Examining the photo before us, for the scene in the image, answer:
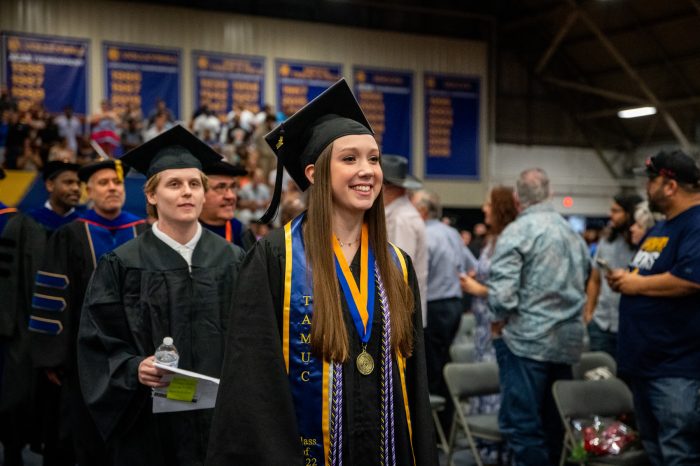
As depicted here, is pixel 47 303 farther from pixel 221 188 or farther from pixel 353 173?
pixel 353 173

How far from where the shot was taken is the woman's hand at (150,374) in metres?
2.87

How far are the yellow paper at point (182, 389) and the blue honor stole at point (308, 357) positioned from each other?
765 mm

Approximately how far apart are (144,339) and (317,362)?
1106 mm

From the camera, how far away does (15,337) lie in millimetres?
5340

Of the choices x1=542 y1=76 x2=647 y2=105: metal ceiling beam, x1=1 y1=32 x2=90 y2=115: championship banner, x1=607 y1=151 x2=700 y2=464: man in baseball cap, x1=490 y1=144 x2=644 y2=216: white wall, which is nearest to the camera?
x1=607 y1=151 x2=700 y2=464: man in baseball cap

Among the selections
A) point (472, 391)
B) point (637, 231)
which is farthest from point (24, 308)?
point (637, 231)

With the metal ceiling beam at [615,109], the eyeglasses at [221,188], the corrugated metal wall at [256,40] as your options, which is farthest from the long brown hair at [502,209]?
the metal ceiling beam at [615,109]

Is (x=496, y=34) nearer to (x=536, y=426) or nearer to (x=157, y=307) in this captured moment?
(x=536, y=426)

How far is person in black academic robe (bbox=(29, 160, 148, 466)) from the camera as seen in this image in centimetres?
414

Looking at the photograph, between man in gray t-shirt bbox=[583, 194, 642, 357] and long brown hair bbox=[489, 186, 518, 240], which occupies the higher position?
long brown hair bbox=[489, 186, 518, 240]

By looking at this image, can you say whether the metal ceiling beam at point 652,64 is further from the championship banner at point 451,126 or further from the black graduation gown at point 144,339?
the black graduation gown at point 144,339

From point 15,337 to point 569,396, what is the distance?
364 cm

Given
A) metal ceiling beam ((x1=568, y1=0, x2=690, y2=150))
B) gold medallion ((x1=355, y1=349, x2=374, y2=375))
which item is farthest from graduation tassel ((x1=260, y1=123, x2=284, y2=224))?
metal ceiling beam ((x1=568, y1=0, x2=690, y2=150))

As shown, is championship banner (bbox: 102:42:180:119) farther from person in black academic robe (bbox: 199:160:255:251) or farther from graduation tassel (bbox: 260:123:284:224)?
graduation tassel (bbox: 260:123:284:224)
